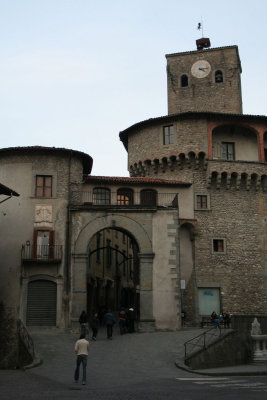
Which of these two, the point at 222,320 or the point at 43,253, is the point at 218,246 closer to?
the point at 222,320

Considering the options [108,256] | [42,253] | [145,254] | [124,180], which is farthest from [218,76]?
[42,253]

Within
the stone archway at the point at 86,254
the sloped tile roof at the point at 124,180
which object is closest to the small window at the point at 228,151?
the sloped tile roof at the point at 124,180

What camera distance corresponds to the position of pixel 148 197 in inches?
1410

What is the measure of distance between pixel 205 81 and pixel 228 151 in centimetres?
850

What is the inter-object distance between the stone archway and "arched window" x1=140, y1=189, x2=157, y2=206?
3968 mm

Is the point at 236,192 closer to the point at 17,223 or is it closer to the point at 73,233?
the point at 73,233

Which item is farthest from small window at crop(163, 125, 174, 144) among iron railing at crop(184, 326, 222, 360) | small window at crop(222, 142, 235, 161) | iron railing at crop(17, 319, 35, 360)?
iron railing at crop(17, 319, 35, 360)

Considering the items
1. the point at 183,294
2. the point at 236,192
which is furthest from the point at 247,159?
the point at 183,294

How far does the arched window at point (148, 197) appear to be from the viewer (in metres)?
35.7

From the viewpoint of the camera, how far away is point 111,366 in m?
20.0

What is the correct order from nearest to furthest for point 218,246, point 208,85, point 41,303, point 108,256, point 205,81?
point 41,303 → point 218,246 → point 208,85 → point 205,81 → point 108,256

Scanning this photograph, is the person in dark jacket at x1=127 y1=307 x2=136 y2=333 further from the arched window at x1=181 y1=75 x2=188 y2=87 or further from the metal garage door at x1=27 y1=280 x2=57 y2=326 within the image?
the arched window at x1=181 y1=75 x2=188 y2=87

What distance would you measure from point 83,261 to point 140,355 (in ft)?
31.5

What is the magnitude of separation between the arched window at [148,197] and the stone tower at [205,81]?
1076cm
